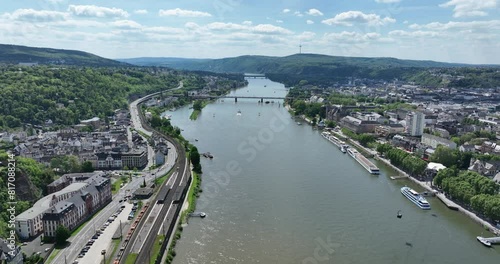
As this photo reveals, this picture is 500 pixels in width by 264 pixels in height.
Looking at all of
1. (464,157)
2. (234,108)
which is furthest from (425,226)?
(234,108)

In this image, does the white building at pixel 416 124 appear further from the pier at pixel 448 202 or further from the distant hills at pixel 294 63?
the distant hills at pixel 294 63

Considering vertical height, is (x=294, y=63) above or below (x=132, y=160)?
above

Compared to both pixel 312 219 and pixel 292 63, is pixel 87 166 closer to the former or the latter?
pixel 312 219

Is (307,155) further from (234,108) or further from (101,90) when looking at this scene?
(101,90)

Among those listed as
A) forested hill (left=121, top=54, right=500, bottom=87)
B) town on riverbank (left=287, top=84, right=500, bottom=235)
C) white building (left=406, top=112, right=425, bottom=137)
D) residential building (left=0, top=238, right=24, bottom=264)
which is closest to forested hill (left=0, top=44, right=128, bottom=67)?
forested hill (left=121, top=54, right=500, bottom=87)

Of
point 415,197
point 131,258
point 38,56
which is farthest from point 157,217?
point 38,56

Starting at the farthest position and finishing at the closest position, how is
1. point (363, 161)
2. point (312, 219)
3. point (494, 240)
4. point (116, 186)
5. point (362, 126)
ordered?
point (362, 126)
point (363, 161)
point (116, 186)
point (312, 219)
point (494, 240)
